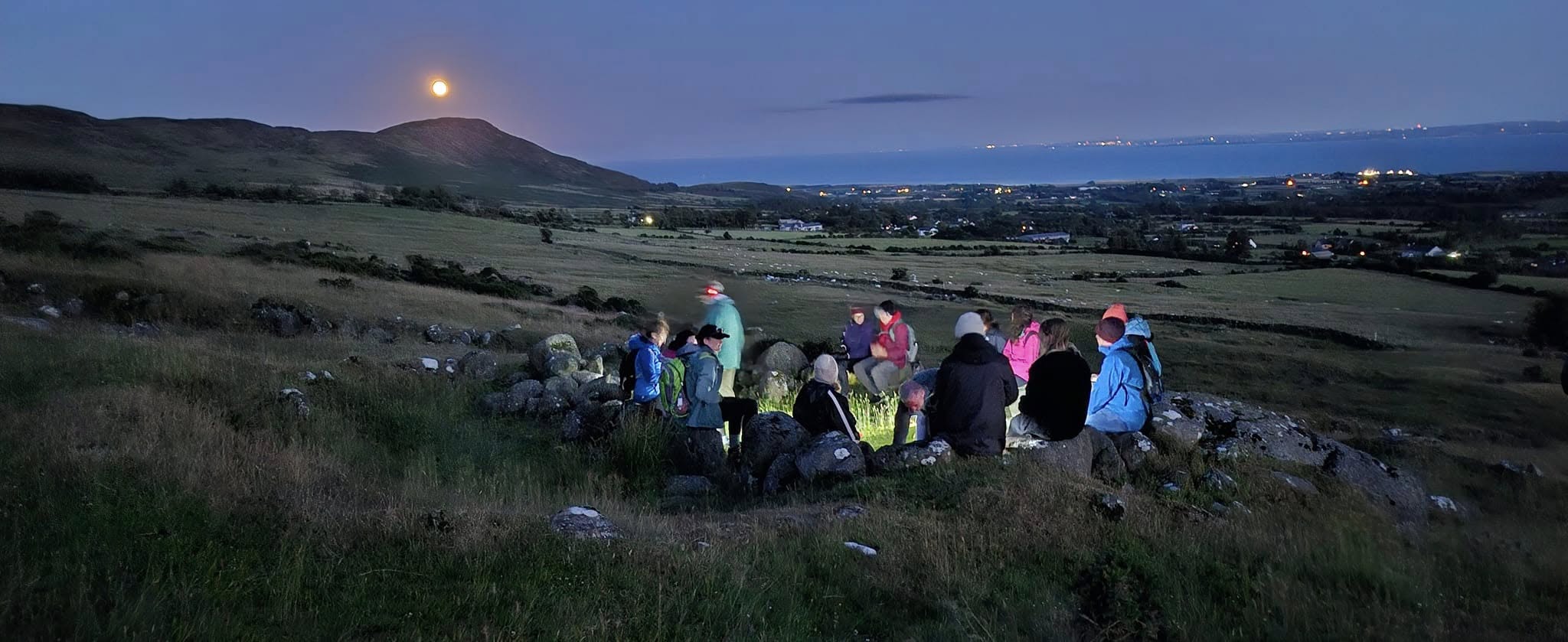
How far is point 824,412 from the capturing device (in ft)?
29.1

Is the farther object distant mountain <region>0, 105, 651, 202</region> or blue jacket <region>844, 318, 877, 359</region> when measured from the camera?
distant mountain <region>0, 105, 651, 202</region>

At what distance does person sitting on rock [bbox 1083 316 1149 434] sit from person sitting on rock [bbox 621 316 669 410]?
4.75 metres

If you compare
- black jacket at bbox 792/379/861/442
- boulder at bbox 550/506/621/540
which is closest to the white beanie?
black jacket at bbox 792/379/861/442

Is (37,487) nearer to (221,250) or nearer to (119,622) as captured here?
(119,622)

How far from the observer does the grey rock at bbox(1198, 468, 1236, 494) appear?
7637 millimetres

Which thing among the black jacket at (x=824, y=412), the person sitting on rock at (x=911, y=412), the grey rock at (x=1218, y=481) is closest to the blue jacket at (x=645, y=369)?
the black jacket at (x=824, y=412)

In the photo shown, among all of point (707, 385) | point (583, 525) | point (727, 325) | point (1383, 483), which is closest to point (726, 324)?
point (727, 325)

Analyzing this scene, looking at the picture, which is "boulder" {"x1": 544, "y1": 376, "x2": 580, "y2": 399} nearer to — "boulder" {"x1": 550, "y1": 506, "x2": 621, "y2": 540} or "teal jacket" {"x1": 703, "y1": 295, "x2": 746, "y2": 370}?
"teal jacket" {"x1": 703, "y1": 295, "x2": 746, "y2": 370}

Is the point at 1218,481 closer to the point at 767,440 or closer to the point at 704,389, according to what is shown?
the point at 767,440

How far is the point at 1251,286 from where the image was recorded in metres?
47.2

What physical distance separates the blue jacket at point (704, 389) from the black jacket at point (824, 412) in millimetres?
909

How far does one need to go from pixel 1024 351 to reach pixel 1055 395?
2381 millimetres

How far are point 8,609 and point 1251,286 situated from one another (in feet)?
173

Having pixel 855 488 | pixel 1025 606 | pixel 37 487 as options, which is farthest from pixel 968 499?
pixel 37 487
